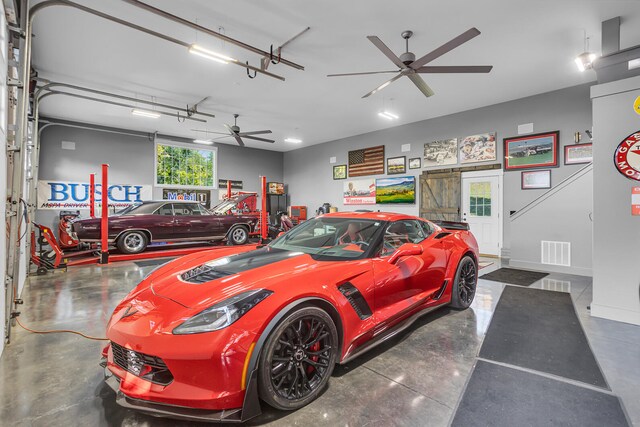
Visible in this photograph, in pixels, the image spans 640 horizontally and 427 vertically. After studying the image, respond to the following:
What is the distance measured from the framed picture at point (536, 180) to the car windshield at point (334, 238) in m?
5.78

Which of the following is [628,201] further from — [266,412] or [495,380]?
[266,412]

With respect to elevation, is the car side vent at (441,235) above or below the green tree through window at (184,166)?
below

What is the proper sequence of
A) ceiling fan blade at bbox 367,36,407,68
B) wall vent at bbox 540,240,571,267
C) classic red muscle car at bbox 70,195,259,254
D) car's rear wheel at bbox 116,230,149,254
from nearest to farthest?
ceiling fan blade at bbox 367,36,407,68
wall vent at bbox 540,240,571,267
classic red muscle car at bbox 70,195,259,254
car's rear wheel at bbox 116,230,149,254

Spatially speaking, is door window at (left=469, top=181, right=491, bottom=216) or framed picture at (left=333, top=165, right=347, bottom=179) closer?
door window at (left=469, top=181, right=491, bottom=216)

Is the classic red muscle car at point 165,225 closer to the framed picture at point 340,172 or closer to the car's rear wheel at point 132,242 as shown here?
the car's rear wheel at point 132,242

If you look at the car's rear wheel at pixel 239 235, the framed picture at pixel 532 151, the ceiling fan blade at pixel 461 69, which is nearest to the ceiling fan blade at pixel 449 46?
the ceiling fan blade at pixel 461 69

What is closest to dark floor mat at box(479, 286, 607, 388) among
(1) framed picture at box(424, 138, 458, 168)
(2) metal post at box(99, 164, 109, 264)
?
(1) framed picture at box(424, 138, 458, 168)

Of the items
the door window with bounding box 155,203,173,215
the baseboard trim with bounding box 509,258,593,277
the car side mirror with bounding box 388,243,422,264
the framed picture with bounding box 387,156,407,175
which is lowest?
the baseboard trim with bounding box 509,258,593,277

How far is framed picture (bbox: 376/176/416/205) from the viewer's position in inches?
344

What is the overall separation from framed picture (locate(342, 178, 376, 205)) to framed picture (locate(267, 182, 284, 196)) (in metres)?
3.29

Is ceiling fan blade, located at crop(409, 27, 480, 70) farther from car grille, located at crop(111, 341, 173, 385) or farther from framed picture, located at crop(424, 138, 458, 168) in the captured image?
framed picture, located at crop(424, 138, 458, 168)

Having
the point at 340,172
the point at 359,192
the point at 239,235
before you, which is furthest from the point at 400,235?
the point at 340,172

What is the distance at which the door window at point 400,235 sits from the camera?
2314 millimetres

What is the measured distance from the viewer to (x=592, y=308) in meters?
3.11
